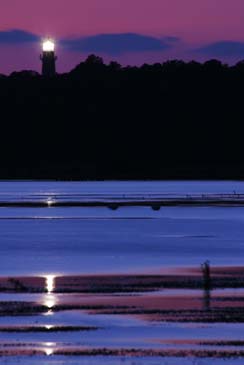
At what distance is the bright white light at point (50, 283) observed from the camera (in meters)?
42.1

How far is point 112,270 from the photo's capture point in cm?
5072

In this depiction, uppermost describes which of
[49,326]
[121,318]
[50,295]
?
[50,295]

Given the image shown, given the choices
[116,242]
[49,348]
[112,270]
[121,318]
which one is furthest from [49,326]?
[116,242]

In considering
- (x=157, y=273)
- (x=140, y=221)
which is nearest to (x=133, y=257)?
(x=157, y=273)

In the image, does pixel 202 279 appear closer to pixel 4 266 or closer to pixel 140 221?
pixel 4 266

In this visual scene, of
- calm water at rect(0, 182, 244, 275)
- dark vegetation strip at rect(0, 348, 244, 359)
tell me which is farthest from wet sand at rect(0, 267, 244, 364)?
calm water at rect(0, 182, 244, 275)

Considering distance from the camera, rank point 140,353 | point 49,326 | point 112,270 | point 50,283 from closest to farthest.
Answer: point 140,353 → point 49,326 → point 50,283 → point 112,270

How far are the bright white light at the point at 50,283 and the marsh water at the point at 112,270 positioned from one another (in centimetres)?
3

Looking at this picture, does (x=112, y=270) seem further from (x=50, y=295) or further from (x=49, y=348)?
(x=49, y=348)

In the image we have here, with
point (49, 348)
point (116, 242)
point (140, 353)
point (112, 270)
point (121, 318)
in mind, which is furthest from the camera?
point (116, 242)

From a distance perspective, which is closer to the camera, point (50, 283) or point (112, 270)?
point (50, 283)

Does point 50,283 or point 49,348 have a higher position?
point 50,283

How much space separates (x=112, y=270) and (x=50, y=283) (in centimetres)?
654

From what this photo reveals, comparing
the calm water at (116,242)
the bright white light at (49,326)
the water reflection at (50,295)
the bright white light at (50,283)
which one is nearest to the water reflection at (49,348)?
the bright white light at (49,326)
